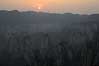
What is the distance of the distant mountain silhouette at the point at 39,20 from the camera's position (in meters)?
2.06

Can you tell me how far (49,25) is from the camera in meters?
2.07

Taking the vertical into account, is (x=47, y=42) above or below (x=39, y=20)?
below

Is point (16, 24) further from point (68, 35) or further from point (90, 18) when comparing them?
point (90, 18)

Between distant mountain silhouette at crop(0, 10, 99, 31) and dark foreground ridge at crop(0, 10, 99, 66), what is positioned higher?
distant mountain silhouette at crop(0, 10, 99, 31)

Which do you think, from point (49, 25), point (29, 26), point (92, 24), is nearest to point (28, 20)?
point (29, 26)

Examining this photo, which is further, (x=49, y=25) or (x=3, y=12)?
(x=3, y=12)

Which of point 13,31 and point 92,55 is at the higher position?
point 13,31

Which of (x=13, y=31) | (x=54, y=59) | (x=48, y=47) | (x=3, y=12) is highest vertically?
(x=3, y=12)

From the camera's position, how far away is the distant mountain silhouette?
206 cm

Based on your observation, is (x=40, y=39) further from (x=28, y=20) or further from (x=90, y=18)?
(x=90, y=18)

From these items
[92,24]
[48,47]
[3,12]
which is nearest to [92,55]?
[92,24]

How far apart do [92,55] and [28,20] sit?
752mm

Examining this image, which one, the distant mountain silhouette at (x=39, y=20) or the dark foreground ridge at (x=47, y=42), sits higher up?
the distant mountain silhouette at (x=39, y=20)

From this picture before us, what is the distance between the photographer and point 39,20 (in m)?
2.11
